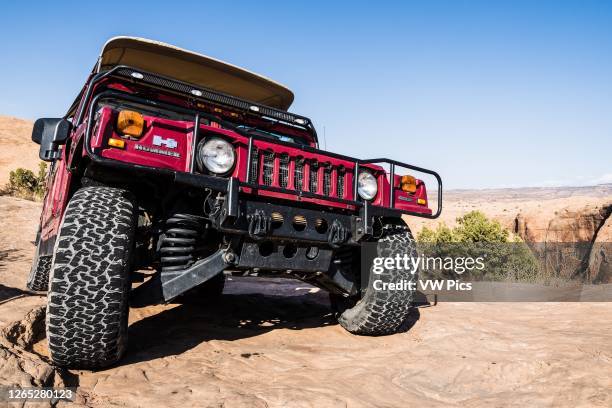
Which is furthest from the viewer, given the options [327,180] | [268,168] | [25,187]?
[25,187]

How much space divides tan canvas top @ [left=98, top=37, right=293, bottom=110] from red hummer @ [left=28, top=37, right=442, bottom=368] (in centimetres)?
2

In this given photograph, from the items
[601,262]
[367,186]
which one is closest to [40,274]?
[367,186]

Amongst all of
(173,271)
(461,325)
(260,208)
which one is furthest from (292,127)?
(461,325)

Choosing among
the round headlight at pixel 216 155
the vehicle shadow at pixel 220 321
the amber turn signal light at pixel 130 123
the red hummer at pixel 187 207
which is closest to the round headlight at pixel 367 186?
the red hummer at pixel 187 207

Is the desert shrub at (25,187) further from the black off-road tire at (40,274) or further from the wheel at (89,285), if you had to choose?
the wheel at (89,285)

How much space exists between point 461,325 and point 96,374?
3269 mm

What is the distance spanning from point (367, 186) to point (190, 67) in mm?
2240

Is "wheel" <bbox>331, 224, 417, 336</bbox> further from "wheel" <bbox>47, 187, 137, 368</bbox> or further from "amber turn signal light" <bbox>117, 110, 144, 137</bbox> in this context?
"amber turn signal light" <bbox>117, 110, 144, 137</bbox>

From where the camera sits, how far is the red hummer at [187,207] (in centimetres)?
269

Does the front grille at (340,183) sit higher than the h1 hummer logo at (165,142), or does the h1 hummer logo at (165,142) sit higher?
the h1 hummer logo at (165,142)

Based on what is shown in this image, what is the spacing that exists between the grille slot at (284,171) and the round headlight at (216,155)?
41 cm

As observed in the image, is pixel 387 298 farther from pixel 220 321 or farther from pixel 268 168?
pixel 220 321

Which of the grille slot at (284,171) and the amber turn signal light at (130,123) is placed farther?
the grille slot at (284,171)

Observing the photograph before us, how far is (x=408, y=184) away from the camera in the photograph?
3891mm
